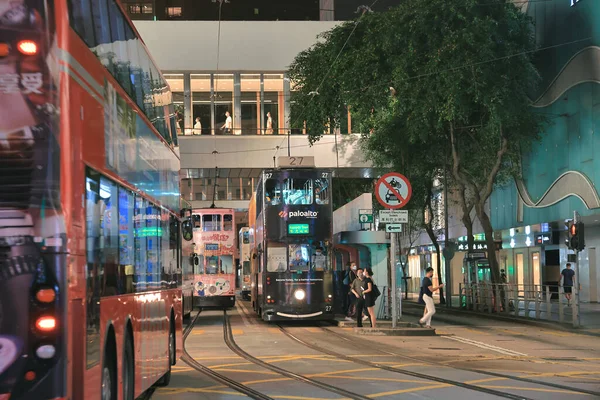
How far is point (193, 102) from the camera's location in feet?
169

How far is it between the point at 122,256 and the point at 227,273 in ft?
110

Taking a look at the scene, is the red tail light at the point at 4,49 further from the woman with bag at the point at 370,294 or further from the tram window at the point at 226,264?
the tram window at the point at 226,264

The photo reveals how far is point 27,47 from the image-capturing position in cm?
661

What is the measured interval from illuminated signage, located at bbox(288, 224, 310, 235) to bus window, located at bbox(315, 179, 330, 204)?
2.79 ft

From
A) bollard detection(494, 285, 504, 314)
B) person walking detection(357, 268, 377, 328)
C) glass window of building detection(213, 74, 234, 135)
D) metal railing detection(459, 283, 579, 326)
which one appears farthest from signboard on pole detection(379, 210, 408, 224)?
glass window of building detection(213, 74, 234, 135)

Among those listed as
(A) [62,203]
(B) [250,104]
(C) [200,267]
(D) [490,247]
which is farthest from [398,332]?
(B) [250,104]

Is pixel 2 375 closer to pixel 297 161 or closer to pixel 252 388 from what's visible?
pixel 252 388

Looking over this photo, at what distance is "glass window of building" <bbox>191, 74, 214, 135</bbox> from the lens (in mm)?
51281

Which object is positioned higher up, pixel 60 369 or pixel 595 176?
pixel 595 176

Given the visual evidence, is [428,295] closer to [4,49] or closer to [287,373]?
[287,373]

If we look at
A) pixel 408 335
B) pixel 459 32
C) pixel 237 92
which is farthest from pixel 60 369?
pixel 237 92

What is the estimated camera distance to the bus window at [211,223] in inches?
1646

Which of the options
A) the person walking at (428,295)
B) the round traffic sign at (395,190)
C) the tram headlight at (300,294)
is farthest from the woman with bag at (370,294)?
the tram headlight at (300,294)

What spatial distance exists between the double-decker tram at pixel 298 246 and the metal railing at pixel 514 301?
6.77 m
